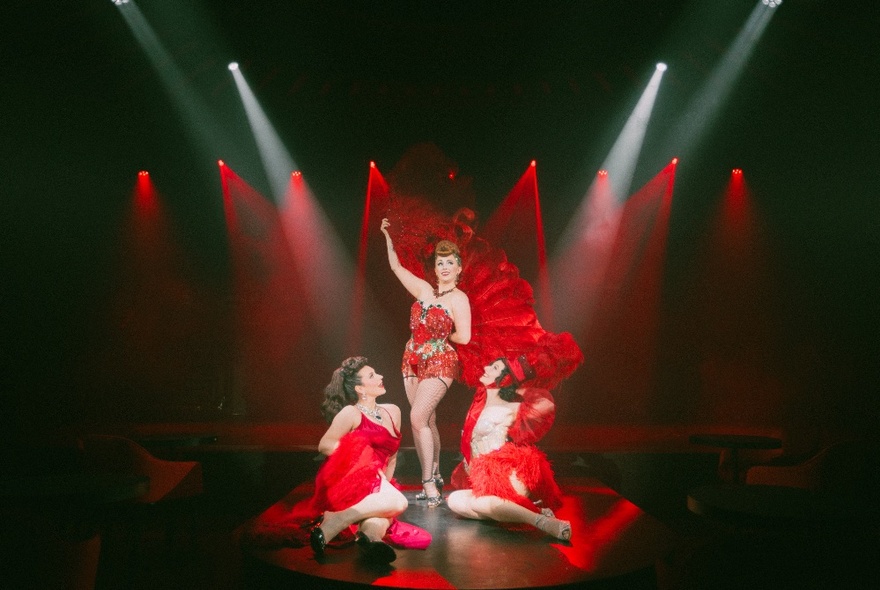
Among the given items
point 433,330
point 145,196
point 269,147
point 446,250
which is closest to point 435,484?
point 433,330

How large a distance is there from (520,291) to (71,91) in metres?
4.63

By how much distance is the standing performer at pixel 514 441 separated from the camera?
10.6ft

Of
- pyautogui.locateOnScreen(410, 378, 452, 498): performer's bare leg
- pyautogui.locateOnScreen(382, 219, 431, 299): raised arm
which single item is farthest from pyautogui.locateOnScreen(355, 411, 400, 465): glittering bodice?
pyautogui.locateOnScreen(382, 219, 431, 299): raised arm

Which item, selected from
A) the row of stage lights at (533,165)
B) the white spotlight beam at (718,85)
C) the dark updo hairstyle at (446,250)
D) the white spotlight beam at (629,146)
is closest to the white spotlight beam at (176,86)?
the row of stage lights at (533,165)

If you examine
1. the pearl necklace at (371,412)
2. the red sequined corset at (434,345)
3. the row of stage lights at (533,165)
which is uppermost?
the row of stage lights at (533,165)

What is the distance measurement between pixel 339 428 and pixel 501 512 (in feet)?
2.79

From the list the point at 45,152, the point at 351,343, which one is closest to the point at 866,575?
the point at 351,343

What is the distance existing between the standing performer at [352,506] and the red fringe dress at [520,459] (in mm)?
455

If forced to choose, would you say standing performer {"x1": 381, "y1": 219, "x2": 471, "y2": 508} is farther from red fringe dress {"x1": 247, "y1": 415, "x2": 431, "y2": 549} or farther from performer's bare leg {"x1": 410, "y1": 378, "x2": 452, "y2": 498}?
red fringe dress {"x1": 247, "y1": 415, "x2": 431, "y2": 549}

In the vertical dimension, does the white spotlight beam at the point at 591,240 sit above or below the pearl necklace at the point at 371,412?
above

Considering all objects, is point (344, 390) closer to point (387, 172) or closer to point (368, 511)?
point (368, 511)

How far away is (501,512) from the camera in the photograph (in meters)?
3.19

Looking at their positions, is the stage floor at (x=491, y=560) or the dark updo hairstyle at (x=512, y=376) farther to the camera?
the dark updo hairstyle at (x=512, y=376)

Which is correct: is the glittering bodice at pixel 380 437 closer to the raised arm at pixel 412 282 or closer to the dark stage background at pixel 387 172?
the raised arm at pixel 412 282
